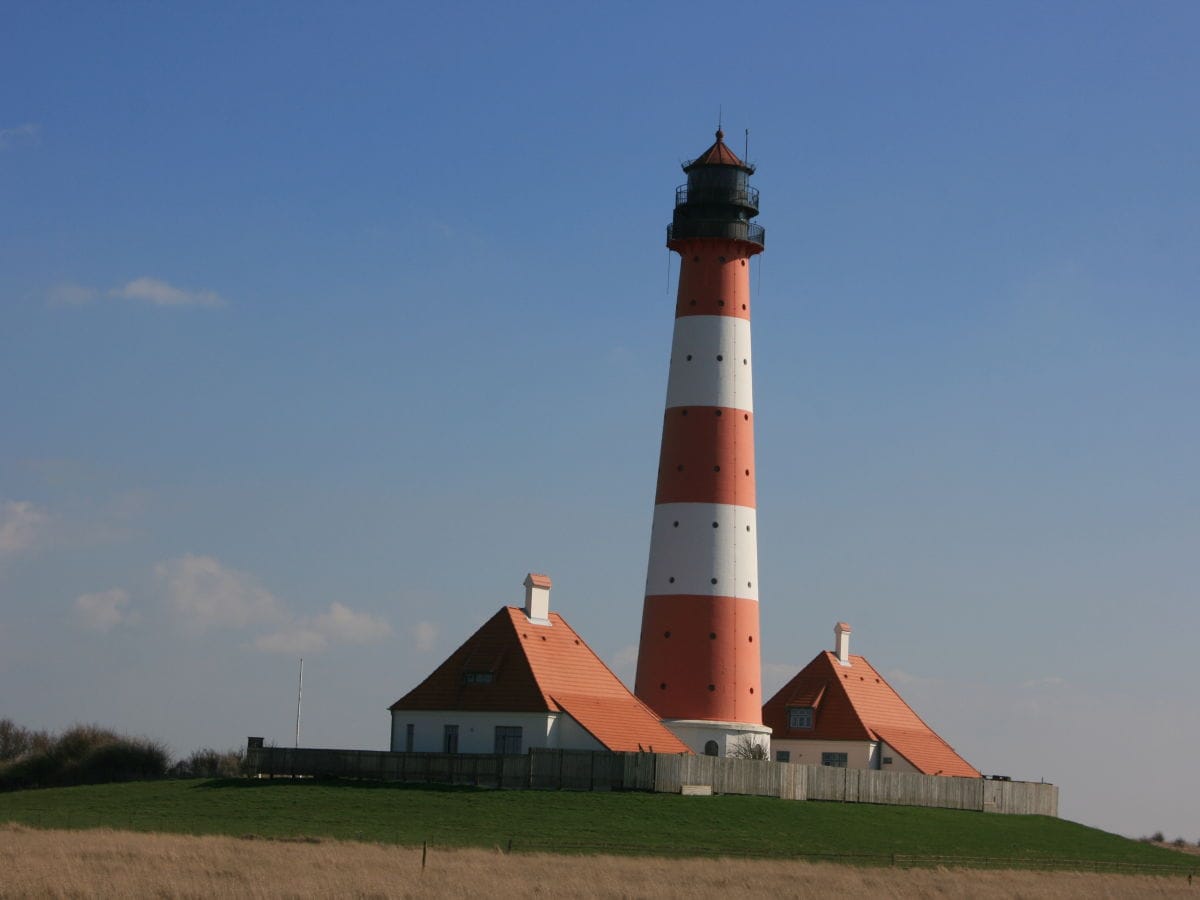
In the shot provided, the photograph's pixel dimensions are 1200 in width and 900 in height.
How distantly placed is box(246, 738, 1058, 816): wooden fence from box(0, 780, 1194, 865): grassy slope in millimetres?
1141

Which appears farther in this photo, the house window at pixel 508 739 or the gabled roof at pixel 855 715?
the gabled roof at pixel 855 715

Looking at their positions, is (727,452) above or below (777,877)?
above

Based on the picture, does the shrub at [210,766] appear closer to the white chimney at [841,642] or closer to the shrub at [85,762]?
the shrub at [85,762]

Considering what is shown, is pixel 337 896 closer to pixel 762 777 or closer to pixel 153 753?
pixel 762 777

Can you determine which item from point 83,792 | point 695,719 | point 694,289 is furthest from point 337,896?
point 694,289

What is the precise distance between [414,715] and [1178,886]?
22.7 meters

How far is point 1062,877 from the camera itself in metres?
45.5

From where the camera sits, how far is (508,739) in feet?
182

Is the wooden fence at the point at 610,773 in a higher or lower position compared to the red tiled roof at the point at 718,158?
lower

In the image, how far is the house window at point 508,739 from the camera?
181ft

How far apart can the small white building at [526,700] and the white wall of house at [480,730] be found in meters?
0.03

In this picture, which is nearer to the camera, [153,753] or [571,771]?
[571,771]

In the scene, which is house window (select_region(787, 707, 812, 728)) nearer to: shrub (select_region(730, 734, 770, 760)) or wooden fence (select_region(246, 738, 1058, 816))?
wooden fence (select_region(246, 738, 1058, 816))

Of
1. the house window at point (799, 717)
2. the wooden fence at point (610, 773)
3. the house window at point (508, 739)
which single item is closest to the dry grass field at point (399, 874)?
the wooden fence at point (610, 773)
